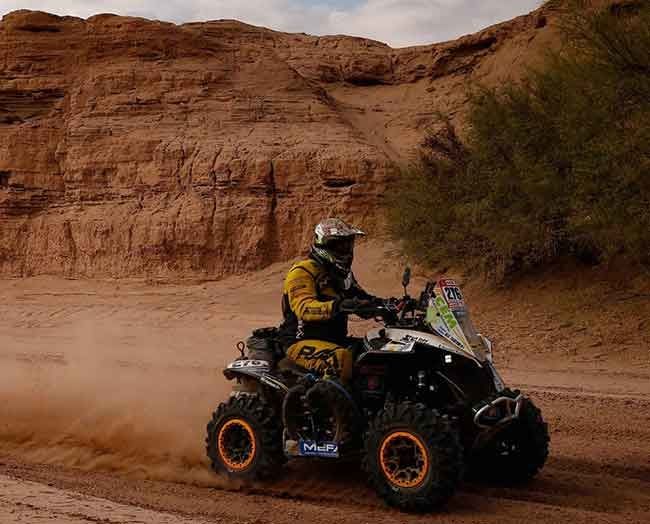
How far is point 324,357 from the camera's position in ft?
20.7

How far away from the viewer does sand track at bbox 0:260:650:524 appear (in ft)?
18.1

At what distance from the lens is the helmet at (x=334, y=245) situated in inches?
253

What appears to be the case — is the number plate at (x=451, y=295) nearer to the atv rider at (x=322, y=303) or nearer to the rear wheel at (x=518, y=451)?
the atv rider at (x=322, y=303)

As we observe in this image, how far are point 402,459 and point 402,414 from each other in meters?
0.30

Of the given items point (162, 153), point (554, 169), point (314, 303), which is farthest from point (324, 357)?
point (162, 153)

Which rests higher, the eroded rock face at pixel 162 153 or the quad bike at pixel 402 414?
the eroded rock face at pixel 162 153

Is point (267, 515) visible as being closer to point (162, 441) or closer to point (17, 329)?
point (162, 441)

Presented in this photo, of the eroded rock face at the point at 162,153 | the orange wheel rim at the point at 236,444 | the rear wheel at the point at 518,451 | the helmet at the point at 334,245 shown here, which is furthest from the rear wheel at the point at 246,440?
the eroded rock face at the point at 162,153

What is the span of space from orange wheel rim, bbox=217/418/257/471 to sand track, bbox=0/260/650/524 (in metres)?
0.18

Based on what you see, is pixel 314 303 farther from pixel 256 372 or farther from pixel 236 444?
pixel 236 444

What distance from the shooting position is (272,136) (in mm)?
33719

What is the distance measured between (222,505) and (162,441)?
71.7 inches

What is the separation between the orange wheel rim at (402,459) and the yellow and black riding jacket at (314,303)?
101 cm

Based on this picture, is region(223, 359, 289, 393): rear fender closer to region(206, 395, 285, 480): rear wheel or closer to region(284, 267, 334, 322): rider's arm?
region(206, 395, 285, 480): rear wheel
